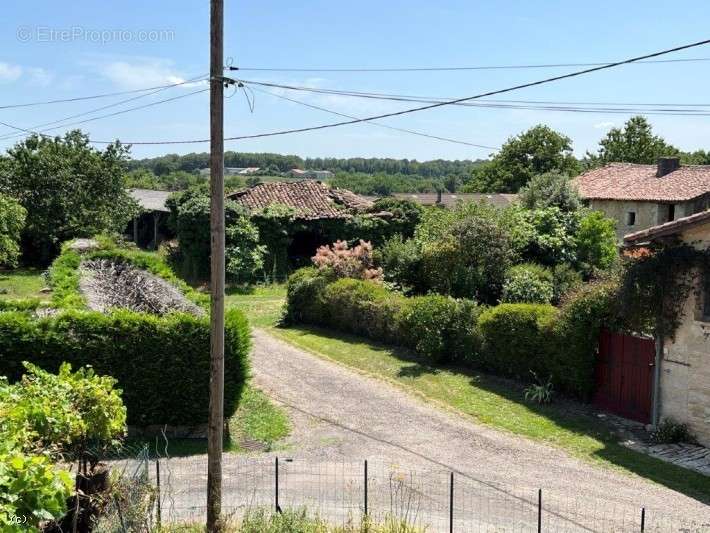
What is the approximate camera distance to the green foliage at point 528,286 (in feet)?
69.6

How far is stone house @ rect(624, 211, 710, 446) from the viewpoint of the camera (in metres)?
13.6

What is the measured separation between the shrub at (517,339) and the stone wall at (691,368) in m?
2.97

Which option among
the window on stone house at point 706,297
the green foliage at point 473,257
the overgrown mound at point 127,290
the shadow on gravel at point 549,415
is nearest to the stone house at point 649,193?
the green foliage at point 473,257

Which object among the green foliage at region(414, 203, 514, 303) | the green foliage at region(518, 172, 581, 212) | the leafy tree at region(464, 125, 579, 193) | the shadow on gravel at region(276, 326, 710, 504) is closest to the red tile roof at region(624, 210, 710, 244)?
the shadow on gravel at region(276, 326, 710, 504)

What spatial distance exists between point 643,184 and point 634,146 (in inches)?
1331

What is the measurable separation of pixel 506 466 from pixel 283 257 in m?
23.4

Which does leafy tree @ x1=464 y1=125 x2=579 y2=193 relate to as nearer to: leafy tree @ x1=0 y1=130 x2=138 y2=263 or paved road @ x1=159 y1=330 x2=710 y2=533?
leafy tree @ x1=0 y1=130 x2=138 y2=263

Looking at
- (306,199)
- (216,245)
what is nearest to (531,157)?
(306,199)

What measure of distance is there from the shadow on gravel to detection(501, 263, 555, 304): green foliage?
3.34 metres

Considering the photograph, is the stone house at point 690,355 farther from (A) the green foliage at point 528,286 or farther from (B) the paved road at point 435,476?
(A) the green foliage at point 528,286

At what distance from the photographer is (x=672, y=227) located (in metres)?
13.9

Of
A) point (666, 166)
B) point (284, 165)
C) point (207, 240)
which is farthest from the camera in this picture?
point (284, 165)

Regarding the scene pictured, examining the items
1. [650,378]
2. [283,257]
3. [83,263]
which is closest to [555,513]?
[650,378]

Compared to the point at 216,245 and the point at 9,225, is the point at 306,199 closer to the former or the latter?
the point at 9,225
